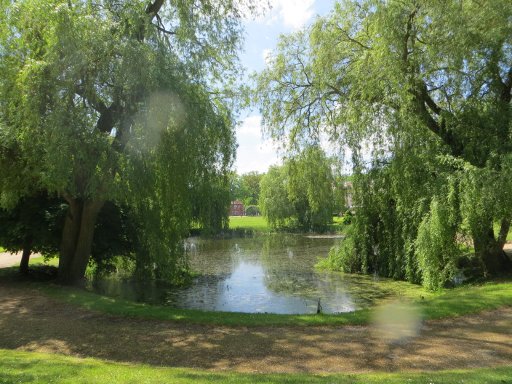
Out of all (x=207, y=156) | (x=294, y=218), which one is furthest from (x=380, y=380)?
(x=294, y=218)

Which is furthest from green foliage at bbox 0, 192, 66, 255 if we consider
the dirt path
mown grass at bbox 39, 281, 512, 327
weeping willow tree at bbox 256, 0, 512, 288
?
weeping willow tree at bbox 256, 0, 512, 288

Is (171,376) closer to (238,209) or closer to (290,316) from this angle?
(290,316)

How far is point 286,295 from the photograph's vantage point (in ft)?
48.8

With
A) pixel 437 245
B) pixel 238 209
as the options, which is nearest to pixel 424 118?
pixel 437 245

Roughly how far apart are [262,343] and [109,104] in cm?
699

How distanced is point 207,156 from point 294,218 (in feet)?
126

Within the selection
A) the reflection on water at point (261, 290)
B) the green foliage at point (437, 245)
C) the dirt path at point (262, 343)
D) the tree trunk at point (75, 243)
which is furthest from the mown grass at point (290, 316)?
the reflection on water at point (261, 290)

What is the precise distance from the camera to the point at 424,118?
14172 mm

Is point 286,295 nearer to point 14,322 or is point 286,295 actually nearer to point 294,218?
point 14,322

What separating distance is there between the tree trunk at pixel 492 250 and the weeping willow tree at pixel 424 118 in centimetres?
4

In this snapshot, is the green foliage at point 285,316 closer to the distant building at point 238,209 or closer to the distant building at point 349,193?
the distant building at point 349,193

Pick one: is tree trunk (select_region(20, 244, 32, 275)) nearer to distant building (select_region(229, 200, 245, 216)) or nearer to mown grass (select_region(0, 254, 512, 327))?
mown grass (select_region(0, 254, 512, 327))

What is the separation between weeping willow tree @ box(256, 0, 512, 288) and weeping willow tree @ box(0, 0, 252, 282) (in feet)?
18.2

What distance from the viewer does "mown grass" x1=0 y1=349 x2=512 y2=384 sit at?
542 centimetres
